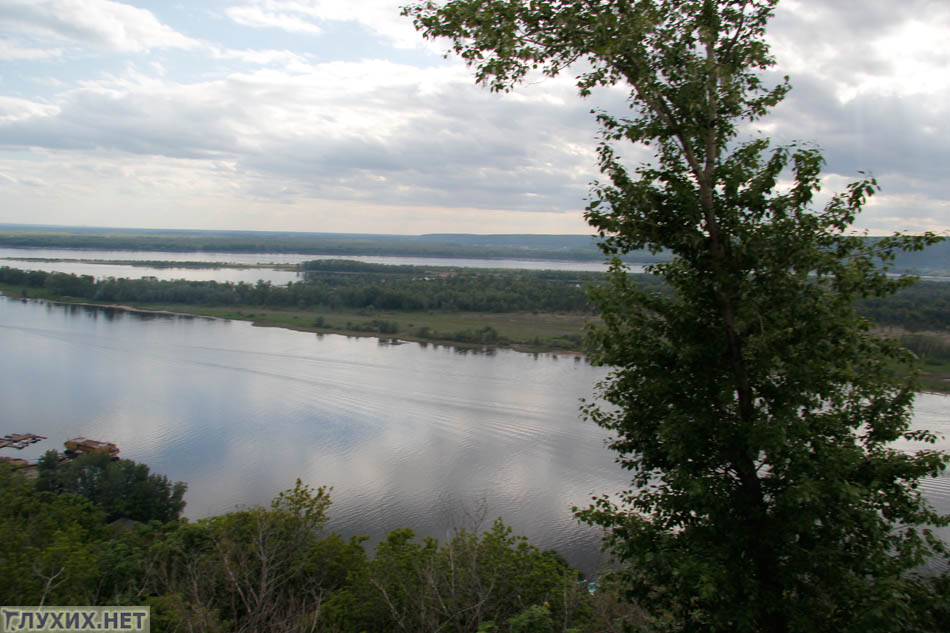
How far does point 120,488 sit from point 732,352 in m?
8.24

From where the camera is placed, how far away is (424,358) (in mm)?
19625

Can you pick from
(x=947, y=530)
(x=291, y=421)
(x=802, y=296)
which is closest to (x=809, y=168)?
(x=802, y=296)

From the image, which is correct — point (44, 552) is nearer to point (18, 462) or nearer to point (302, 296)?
point (18, 462)

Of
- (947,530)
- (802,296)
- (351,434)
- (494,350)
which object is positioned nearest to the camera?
(802,296)

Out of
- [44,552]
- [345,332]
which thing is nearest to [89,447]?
[44,552]

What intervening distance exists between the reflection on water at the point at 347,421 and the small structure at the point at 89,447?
0.39 meters

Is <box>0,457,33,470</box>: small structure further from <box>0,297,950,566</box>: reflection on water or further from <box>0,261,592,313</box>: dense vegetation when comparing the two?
<box>0,261,592,313</box>: dense vegetation

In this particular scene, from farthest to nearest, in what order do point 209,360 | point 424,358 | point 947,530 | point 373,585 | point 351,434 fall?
point 424,358 < point 209,360 < point 351,434 < point 947,530 < point 373,585

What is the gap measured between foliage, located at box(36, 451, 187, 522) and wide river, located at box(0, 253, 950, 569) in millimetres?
562

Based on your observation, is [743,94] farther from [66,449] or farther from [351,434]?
[66,449]

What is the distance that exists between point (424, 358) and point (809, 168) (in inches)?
682

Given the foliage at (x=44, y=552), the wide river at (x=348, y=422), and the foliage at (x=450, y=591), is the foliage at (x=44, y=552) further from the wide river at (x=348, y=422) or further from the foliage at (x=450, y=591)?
the wide river at (x=348, y=422)

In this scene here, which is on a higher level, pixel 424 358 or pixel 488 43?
pixel 488 43

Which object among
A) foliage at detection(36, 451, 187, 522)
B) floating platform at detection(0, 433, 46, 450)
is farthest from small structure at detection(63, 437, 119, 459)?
foliage at detection(36, 451, 187, 522)
